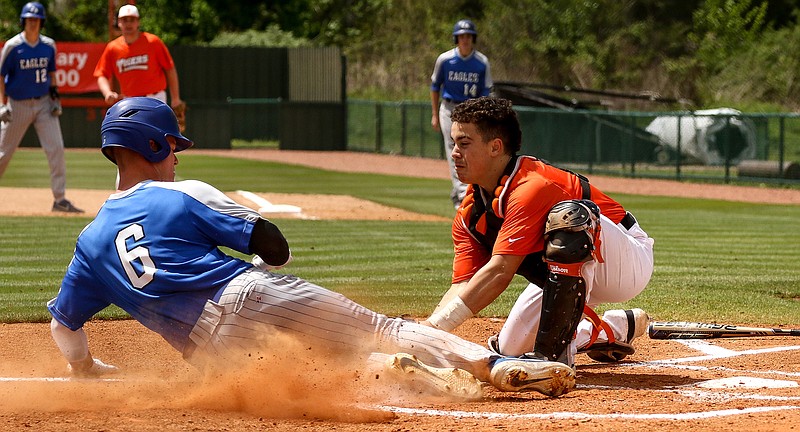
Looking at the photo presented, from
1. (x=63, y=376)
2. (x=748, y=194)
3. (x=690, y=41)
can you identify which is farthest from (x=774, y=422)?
(x=690, y=41)

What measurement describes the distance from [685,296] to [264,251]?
4.26 m

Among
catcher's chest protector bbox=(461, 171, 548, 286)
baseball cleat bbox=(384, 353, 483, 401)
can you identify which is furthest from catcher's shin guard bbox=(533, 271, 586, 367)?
baseball cleat bbox=(384, 353, 483, 401)

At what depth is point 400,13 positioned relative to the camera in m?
41.5

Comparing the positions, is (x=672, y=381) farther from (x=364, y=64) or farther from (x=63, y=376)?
(x=364, y=64)

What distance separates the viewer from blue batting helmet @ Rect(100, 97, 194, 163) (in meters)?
4.35

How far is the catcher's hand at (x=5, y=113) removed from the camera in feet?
41.2

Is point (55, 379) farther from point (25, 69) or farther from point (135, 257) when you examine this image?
point (25, 69)

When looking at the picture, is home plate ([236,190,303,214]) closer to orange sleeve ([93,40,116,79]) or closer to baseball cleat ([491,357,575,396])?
orange sleeve ([93,40,116,79])

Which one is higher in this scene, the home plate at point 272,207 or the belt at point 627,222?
the belt at point 627,222

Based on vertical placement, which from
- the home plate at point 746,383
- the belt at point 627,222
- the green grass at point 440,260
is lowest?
the green grass at point 440,260

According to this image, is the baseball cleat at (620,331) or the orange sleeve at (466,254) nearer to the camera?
the orange sleeve at (466,254)

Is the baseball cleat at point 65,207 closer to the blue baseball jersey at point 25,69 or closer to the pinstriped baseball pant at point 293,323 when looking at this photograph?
the blue baseball jersey at point 25,69

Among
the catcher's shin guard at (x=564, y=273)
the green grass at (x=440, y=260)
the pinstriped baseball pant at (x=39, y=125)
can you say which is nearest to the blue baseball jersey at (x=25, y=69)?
the pinstriped baseball pant at (x=39, y=125)

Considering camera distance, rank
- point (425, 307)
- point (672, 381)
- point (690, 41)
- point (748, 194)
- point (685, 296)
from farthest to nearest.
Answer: point (690, 41) < point (748, 194) < point (685, 296) < point (425, 307) < point (672, 381)
